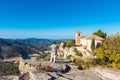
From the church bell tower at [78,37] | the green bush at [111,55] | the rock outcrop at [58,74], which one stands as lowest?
the rock outcrop at [58,74]

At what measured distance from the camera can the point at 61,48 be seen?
63.4 meters

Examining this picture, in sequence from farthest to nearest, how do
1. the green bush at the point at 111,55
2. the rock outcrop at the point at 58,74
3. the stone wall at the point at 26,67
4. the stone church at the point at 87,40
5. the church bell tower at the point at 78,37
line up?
the church bell tower at the point at 78,37 < the stone church at the point at 87,40 < the green bush at the point at 111,55 < the stone wall at the point at 26,67 < the rock outcrop at the point at 58,74

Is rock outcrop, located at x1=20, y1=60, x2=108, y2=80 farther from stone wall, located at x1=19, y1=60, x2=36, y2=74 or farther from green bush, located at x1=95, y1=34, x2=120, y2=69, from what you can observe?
green bush, located at x1=95, y1=34, x2=120, y2=69

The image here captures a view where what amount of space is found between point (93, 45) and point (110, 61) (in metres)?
27.9

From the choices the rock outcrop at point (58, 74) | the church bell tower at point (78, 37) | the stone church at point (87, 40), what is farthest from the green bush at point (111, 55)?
the church bell tower at point (78, 37)

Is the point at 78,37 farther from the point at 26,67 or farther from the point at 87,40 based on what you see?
the point at 26,67

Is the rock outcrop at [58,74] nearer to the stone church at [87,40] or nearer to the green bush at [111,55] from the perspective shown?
the green bush at [111,55]

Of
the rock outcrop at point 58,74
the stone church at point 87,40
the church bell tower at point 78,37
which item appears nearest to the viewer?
the rock outcrop at point 58,74

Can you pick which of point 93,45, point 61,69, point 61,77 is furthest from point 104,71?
point 93,45

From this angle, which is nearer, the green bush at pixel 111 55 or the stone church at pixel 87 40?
the green bush at pixel 111 55

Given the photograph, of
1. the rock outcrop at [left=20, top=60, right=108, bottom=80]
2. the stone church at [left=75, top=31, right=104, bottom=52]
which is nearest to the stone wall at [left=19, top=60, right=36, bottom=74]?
the rock outcrop at [left=20, top=60, right=108, bottom=80]

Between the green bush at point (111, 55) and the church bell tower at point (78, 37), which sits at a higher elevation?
the church bell tower at point (78, 37)

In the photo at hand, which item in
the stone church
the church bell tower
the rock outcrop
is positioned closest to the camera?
the rock outcrop

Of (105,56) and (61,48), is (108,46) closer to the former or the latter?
(105,56)
